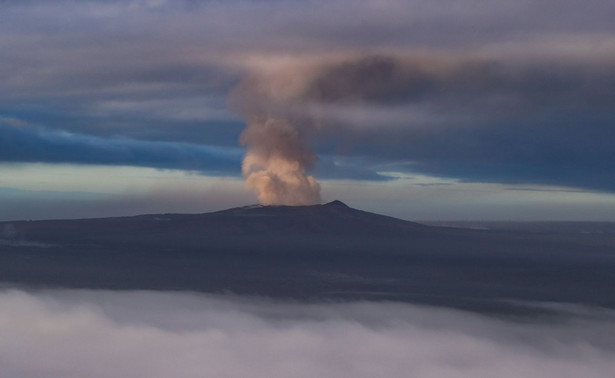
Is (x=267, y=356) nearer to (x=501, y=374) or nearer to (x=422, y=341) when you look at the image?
(x=422, y=341)

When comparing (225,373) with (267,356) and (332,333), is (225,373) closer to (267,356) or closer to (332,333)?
(267,356)

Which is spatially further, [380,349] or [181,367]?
[380,349]

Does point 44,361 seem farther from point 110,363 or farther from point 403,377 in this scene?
point 403,377

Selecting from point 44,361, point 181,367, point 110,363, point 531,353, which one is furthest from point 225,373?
point 531,353

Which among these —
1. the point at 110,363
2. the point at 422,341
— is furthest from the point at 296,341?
the point at 110,363

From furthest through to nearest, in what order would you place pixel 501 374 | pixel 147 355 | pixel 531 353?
pixel 147 355 < pixel 531 353 < pixel 501 374

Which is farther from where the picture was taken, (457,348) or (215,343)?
(215,343)

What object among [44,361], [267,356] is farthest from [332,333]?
[44,361]

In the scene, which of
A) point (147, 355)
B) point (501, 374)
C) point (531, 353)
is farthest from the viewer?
point (147, 355)
